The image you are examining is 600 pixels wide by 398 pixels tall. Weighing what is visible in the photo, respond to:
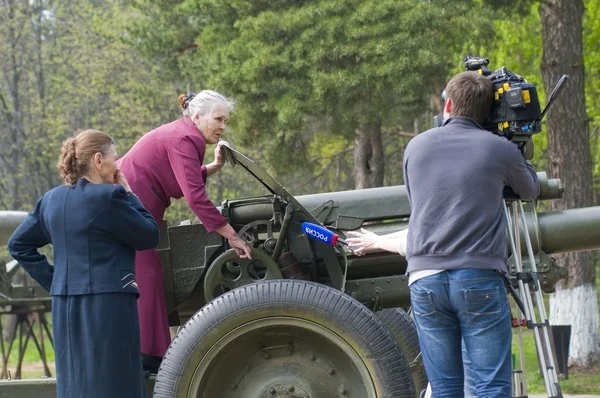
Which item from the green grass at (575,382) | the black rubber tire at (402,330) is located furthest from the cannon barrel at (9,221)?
the green grass at (575,382)

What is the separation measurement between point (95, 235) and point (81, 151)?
37 centimetres

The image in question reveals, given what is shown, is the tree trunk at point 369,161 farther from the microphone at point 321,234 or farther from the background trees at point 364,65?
the microphone at point 321,234

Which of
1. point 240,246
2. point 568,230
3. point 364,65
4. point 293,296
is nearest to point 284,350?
point 293,296

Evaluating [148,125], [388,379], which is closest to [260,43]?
[388,379]

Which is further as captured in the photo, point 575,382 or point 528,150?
point 575,382

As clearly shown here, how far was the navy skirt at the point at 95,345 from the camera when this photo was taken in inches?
198

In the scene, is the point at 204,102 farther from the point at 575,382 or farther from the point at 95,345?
the point at 575,382

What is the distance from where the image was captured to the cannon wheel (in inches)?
229

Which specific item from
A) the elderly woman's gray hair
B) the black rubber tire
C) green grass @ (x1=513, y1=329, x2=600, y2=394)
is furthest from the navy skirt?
green grass @ (x1=513, y1=329, x2=600, y2=394)

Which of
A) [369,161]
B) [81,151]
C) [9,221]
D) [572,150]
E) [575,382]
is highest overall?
[369,161]

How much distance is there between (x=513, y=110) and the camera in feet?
15.4

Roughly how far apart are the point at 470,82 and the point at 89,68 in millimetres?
26666

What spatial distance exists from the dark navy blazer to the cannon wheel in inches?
36.8

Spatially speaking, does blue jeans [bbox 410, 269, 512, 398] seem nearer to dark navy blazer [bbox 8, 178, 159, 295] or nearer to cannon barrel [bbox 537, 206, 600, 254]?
dark navy blazer [bbox 8, 178, 159, 295]
